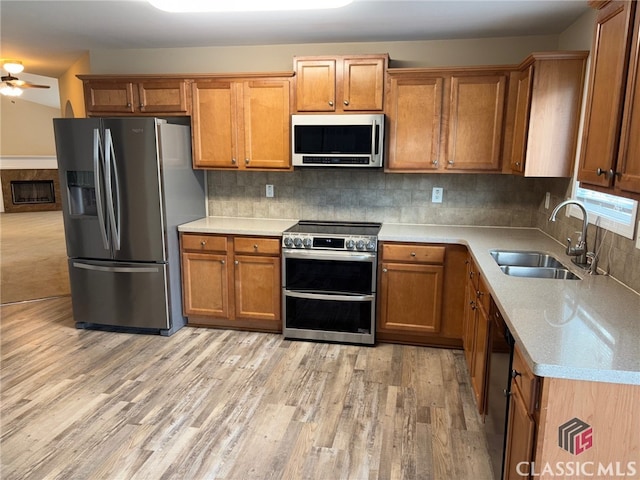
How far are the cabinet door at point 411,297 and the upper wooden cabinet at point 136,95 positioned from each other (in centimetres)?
216

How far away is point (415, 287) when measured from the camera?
133 inches

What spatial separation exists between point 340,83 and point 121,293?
2418mm

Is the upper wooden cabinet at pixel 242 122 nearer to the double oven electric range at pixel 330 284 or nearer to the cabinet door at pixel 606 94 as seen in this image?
the double oven electric range at pixel 330 284

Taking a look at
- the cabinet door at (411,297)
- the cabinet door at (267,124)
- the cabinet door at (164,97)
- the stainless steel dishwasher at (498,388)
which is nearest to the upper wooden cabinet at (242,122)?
the cabinet door at (267,124)

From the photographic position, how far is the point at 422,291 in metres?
3.38

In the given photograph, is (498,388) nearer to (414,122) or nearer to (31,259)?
(414,122)

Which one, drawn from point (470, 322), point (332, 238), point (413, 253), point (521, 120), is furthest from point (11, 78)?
point (470, 322)

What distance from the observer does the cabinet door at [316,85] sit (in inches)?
135

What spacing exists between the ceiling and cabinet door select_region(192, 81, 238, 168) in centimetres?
42

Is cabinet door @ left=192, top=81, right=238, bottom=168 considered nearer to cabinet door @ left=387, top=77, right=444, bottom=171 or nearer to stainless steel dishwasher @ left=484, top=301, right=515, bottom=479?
cabinet door @ left=387, top=77, right=444, bottom=171

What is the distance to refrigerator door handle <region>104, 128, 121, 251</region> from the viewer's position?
3.40 meters

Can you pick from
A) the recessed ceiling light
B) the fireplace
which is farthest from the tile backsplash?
the fireplace

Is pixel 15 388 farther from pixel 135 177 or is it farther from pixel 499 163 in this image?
pixel 499 163

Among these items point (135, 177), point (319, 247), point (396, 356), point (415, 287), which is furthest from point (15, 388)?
point (415, 287)
